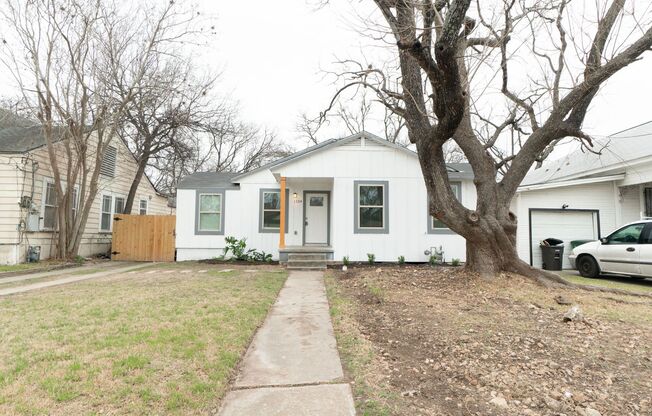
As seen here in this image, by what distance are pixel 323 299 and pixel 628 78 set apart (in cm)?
810

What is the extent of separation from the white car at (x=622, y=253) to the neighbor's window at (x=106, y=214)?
55.7 feet

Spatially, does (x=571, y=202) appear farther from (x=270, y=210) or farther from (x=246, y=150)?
(x=246, y=150)

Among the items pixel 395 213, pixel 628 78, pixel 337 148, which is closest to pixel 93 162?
pixel 337 148

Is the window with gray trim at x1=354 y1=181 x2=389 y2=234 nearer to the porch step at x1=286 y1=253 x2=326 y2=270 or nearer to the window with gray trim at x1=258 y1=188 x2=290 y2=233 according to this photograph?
the porch step at x1=286 y1=253 x2=326 y2=270

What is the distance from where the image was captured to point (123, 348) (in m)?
3.44

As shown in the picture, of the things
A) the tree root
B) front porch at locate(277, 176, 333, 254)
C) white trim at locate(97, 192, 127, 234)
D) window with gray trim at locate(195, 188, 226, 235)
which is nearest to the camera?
the tree root

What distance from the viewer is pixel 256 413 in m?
2.34

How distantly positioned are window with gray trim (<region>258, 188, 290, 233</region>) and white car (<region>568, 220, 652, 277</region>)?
29.6ft

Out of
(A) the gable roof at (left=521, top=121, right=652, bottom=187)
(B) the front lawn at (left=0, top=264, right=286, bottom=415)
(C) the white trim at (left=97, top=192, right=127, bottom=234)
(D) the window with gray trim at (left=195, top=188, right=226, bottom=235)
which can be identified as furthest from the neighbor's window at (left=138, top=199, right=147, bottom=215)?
(A) the gable roof at (left=521, top=121, right=652, bottom=187)

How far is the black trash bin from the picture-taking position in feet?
34.8

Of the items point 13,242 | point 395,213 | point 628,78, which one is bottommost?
point 13,242

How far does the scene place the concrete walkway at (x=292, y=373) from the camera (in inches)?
95.3

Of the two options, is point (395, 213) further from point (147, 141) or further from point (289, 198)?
point (147, 141)

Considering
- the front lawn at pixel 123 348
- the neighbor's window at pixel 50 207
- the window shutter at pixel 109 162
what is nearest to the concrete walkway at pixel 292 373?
the front lawn at pixel 123 348
